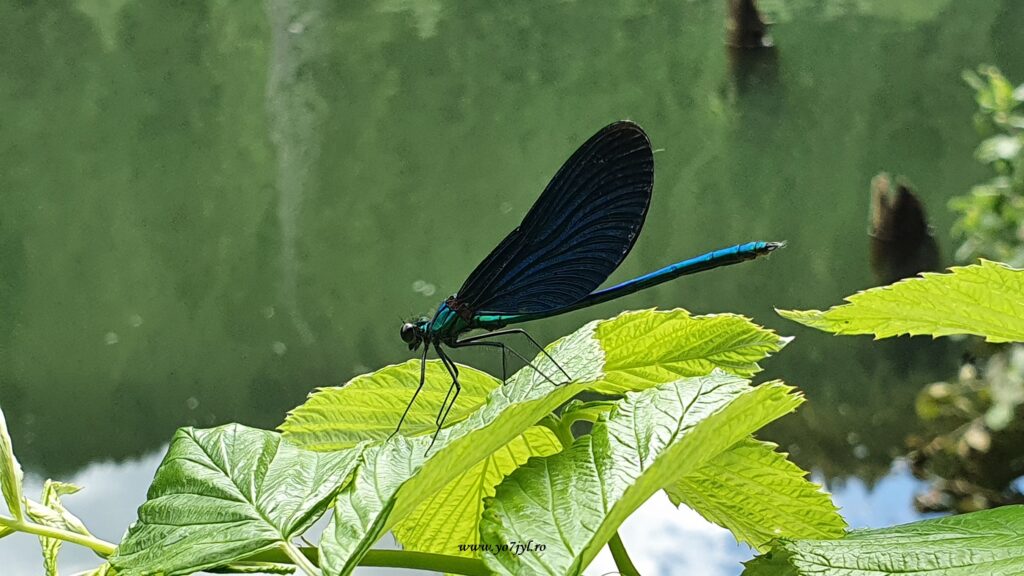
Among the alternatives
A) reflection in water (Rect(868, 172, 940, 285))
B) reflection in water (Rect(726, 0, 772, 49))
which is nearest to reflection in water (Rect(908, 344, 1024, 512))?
reflection in water (Rect(868, 172, 940, 285))

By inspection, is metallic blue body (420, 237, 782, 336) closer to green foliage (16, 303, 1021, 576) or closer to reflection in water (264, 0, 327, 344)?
green foliage (16, 303, 1021, 576)

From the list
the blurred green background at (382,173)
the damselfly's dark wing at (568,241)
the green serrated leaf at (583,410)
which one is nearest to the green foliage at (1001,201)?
the blurred green background at (382,173)

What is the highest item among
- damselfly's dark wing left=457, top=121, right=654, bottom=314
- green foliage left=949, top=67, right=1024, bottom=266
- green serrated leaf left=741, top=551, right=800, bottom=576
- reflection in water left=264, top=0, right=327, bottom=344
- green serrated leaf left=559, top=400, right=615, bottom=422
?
reflection in water left=264, top=0, right=327, bottom=344

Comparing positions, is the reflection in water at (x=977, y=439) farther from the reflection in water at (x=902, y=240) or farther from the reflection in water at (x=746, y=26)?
the reflection in water at (x=746, y=26)

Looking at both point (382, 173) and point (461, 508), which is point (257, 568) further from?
point (382, 173)

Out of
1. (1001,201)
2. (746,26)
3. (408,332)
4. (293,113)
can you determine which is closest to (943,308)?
(408,332)

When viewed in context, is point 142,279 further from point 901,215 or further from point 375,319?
point 901,215
